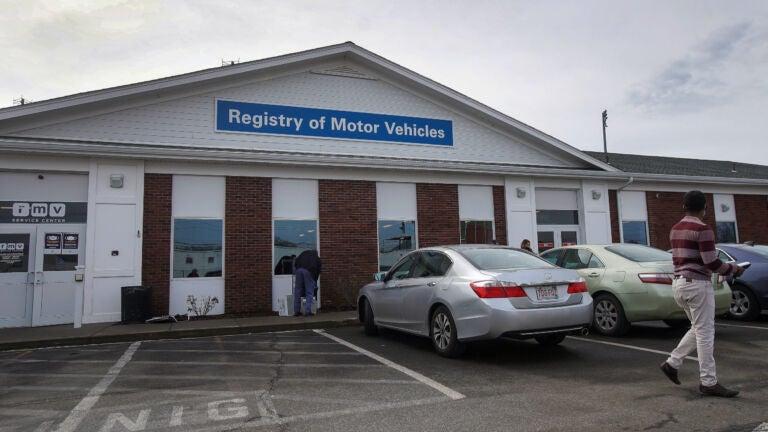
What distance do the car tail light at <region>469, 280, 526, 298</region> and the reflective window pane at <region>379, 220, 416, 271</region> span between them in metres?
7.37

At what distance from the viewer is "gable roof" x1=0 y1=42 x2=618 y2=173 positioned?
11156 mm

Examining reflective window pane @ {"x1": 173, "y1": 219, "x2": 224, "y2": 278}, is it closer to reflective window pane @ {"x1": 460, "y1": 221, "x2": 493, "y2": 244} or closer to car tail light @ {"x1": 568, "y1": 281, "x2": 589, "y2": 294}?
reflective window pane @ {"x1": 460, "y1": 221, "x2": 493, "y2": 244}

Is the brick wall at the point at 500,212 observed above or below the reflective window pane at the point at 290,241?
above

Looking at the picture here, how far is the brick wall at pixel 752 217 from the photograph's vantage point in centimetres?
Result: 1802

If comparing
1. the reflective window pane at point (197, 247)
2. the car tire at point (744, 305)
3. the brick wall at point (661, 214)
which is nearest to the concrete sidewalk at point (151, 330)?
the reflective window pane at point (197, 247)

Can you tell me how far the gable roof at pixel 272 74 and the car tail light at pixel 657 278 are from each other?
7433 mm

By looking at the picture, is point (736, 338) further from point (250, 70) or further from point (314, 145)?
point (250, 70)

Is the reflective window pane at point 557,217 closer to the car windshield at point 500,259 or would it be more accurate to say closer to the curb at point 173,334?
the curb at point 173,334

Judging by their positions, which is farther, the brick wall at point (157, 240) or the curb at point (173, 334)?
the brick wall at point (157, 240)

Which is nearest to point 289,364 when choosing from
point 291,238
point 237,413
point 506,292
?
point 237,413

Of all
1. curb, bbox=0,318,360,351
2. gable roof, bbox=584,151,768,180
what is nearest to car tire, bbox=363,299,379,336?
curb, bbox=0,318,360,351

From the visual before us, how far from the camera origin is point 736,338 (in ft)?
24.3

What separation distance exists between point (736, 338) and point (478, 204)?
25.4ft

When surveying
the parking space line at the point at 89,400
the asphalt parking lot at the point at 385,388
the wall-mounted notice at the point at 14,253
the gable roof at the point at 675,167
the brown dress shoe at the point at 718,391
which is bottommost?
the parking space line at the point at 89,400
